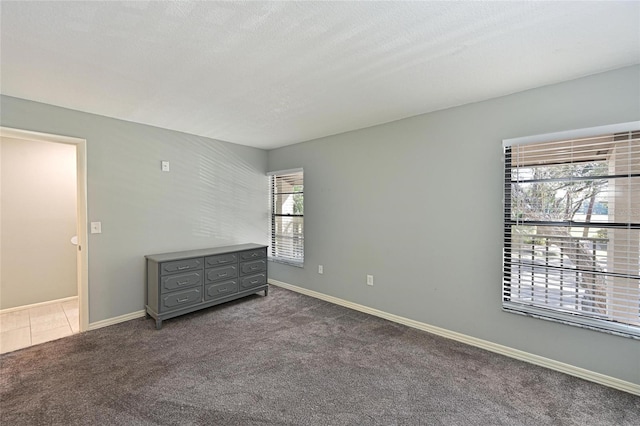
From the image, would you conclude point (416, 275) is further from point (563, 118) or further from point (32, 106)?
point (32, 106)

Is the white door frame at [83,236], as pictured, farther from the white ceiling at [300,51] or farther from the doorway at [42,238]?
the white ceiling at [300,51]

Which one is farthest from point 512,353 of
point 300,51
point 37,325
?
point 37,325

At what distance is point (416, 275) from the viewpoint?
3.21m

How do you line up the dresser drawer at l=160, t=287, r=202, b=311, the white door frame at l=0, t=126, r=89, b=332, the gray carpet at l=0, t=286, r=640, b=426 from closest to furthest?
1. the gray carpet at l=0, t=286, r=640, b=426
2. the white door frame at l=0, t=126, r=89, b=332
3. the dresser drawer at l=160, t=287, r=202, b=311

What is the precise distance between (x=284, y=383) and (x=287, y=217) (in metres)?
2.88

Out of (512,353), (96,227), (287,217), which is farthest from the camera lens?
(287,217)

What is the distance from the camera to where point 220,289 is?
3.70 metres

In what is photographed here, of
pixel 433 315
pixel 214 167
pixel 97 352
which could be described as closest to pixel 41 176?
pixel 214 167

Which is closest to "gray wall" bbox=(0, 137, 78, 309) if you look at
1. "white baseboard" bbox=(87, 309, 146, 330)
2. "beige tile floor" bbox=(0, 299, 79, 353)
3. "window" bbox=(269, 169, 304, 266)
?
"beige tile floor" bbox=(0, 299, 79, 353)

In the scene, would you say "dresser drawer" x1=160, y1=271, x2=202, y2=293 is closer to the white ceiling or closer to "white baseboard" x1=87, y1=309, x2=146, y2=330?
"white baseboard" x1=87, y1=309, x2=146, y2=330

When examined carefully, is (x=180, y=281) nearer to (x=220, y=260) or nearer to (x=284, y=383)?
(x=220, y=260)

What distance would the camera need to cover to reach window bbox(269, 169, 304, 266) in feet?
14.9

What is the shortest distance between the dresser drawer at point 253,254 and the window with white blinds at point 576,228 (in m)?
3.02

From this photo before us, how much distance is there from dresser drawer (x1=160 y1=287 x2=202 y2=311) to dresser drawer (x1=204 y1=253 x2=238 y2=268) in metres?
0.32
